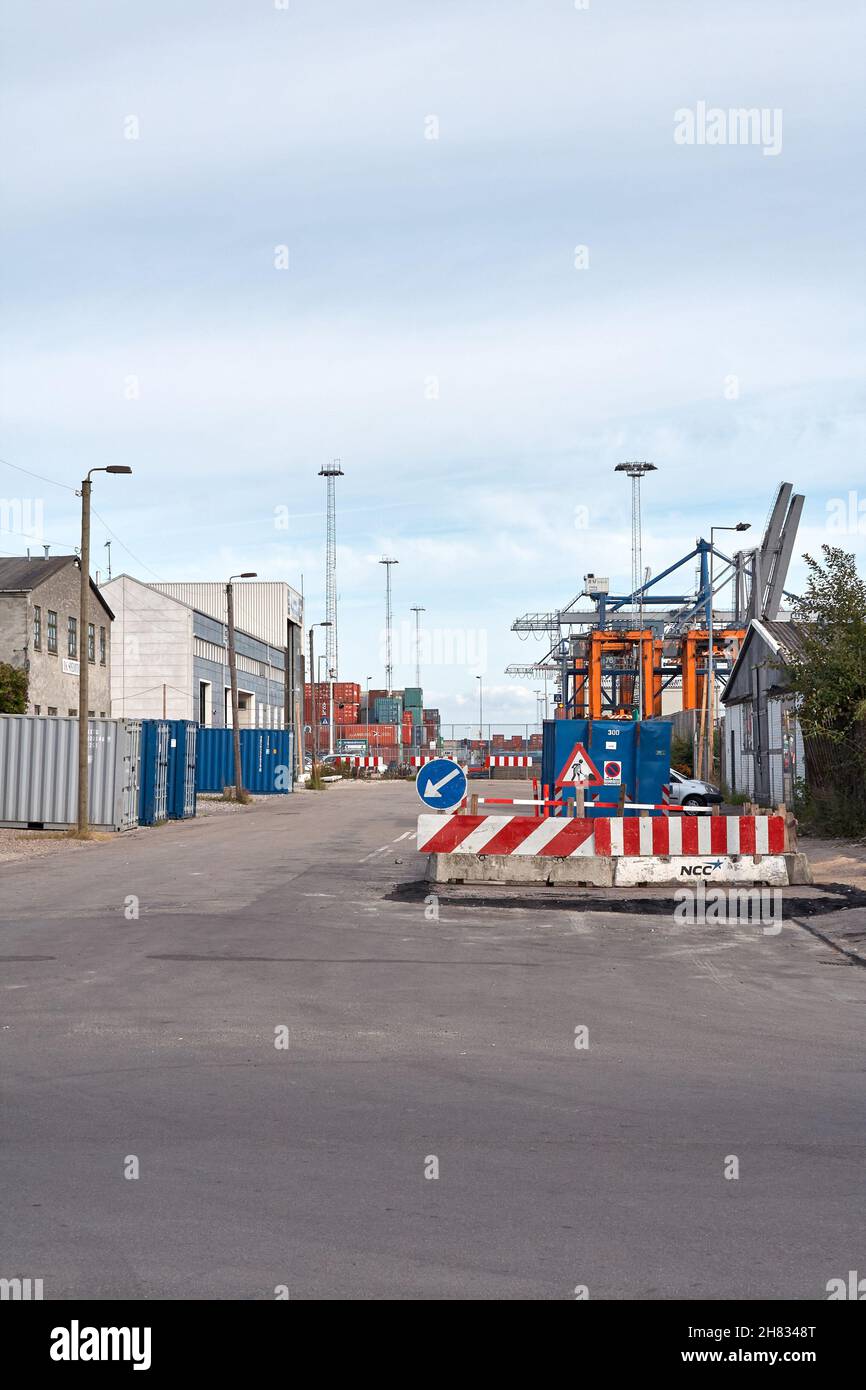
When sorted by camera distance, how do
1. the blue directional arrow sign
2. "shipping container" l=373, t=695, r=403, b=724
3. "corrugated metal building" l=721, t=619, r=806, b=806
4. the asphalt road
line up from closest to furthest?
the asphalt road < the blue directional arrow sign < "corrugated metal building" l=721, t=619, r=806, b=806 < "shipping container" l=373, t=695, r=403, b=724

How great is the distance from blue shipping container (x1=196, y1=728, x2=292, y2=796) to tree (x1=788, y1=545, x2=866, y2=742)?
114ft

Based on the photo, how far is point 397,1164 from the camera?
5824 mm

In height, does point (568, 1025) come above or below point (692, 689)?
below

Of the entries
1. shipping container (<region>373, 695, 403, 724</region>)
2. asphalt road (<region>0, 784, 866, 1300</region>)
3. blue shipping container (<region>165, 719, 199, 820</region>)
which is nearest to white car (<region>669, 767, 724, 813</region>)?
blue shipping container (<region>165, 719, 199, 820</region>)

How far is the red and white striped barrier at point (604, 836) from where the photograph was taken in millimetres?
17703

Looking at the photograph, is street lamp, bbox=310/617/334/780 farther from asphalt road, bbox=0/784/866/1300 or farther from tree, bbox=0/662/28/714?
asphalt road, bbox=0/784/866/1300

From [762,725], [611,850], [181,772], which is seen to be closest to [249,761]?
[181,772]

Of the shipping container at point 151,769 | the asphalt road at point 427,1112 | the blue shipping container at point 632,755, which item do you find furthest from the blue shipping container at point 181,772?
the asphalt road at point 427,1112

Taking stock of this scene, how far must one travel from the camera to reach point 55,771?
31.6 metres

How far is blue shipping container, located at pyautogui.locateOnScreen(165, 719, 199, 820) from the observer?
37906 mm

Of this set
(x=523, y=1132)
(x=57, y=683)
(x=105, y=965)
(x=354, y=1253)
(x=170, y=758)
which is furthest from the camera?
(x=57, y=683)

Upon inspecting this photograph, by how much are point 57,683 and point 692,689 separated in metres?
32.8
